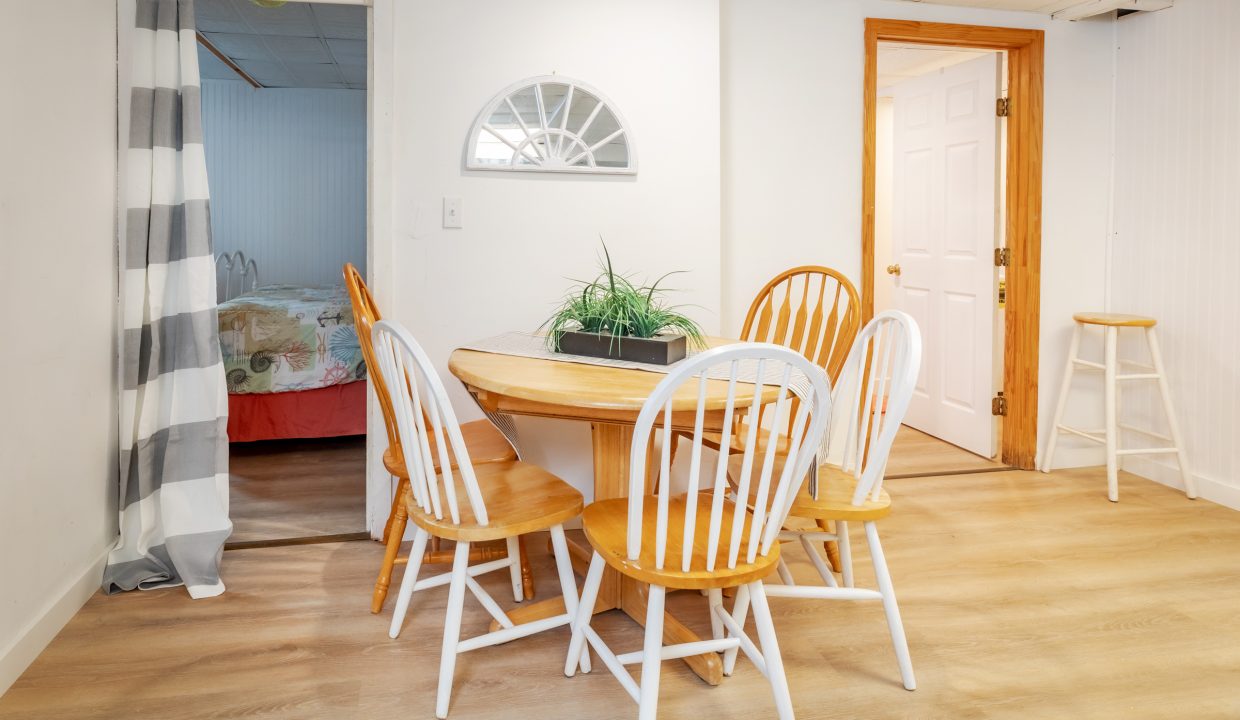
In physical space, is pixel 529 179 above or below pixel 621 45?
below

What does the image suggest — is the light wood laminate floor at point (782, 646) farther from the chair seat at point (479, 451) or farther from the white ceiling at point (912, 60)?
the white ceiling at point (912, 60)

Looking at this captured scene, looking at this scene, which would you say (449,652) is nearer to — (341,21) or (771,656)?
(771,656)

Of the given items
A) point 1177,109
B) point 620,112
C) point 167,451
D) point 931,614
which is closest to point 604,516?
point 931,614

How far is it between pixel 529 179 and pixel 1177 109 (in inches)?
107

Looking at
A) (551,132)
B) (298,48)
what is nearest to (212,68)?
(298,48)

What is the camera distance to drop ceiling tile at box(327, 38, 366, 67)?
16.8 ft

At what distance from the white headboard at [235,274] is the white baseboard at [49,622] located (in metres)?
4.24

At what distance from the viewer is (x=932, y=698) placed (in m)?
1.92

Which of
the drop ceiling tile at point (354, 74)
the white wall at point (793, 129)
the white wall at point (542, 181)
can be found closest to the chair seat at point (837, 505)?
the white wall at point (542, 181)

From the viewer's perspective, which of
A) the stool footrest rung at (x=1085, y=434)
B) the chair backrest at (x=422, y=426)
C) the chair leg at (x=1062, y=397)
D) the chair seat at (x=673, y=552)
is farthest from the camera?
the chair leg at (x=1062, y=397)

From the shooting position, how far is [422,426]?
181cm

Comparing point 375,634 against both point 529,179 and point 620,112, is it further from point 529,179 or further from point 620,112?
point 620,112

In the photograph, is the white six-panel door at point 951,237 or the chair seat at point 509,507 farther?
the white six-panel door at point 951,237

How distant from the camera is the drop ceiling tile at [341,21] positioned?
437 centimetres
